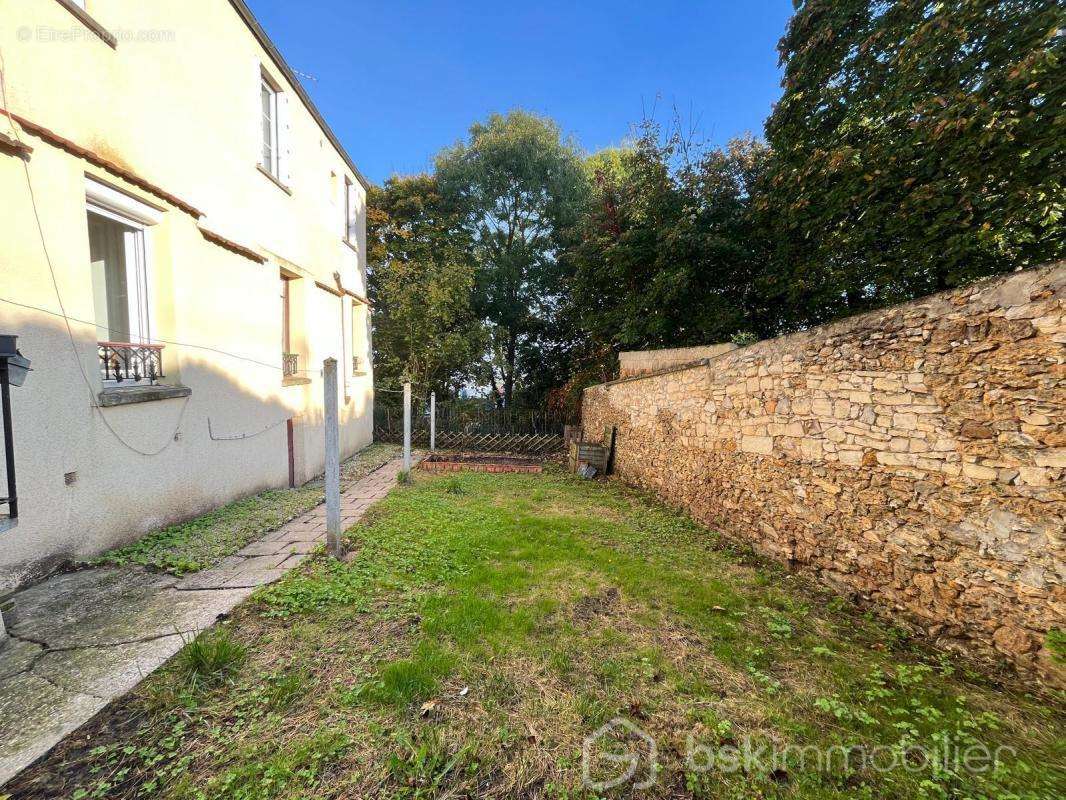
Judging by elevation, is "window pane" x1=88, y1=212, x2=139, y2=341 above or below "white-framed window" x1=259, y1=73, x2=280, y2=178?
below

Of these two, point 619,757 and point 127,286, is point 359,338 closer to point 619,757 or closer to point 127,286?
point 127,286

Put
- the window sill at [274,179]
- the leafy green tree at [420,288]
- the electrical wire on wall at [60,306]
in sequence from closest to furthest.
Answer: the electrical wire on wall at [60,306], the window sill at [274,179], the leafy green tree at [420,288]

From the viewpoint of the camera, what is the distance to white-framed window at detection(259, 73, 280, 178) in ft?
22.5

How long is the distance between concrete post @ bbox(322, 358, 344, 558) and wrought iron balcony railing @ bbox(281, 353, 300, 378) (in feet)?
13.8

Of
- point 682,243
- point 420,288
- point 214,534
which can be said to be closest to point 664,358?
point 682,243

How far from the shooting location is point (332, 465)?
4.24 meters

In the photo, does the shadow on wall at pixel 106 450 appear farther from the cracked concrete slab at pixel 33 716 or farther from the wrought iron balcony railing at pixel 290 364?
the wrought iron balcony railing at pixel 290 364

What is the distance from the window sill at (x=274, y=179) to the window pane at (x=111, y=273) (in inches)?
98.6

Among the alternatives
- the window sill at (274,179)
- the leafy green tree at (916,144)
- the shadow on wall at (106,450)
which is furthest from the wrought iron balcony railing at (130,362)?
the leafy green tree at (916,144)

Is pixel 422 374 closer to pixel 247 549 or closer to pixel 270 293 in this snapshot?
pixel 270 293

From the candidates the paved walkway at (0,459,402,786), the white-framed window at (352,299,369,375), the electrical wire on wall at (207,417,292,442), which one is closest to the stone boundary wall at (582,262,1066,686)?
the paved walkway at (0,459,402,786)

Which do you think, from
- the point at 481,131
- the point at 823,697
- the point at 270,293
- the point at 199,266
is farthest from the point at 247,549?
the point at 481,131

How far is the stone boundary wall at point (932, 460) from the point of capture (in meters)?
2.45

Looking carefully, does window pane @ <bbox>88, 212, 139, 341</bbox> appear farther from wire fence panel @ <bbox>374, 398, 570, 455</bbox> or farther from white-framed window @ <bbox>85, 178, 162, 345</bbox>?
wire fence panel @ <bbox>374, 398, 570, 455</bbox>
